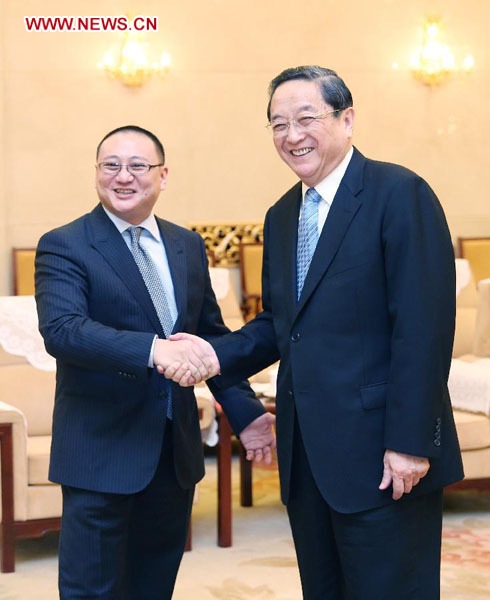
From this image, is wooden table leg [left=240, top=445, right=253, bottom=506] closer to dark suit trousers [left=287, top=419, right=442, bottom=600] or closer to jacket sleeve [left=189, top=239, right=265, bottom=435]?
jacket sleeve [left=189, top=239, right=265, bottom=435]

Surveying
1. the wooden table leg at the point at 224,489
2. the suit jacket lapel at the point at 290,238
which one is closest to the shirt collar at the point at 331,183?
the suit jacket lapel at the point at 290,238

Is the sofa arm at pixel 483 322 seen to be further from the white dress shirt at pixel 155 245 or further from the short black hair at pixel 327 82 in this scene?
the short black hair at pixel 327 82

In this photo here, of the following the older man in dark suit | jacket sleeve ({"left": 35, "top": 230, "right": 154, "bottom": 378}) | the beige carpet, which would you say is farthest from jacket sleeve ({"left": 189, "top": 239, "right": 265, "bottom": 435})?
the beige carpet

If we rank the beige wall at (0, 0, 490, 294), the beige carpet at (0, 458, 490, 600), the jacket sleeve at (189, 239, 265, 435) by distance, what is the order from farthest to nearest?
the beige wall at (0, 0, 490, 294)
the beige carpet at (0, 458, 490, 600)
the jacket sleeve at (189, 239, 265, 435)

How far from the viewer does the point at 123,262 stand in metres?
2.53

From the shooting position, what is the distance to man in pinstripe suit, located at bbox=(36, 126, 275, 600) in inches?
96.9

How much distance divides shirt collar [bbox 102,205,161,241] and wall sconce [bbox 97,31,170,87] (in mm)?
4782

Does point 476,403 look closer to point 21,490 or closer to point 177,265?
point 21,490

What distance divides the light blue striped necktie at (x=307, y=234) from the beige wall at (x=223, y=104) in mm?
5014

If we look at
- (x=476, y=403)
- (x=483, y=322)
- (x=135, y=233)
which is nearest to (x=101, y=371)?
(x=135, y=233)

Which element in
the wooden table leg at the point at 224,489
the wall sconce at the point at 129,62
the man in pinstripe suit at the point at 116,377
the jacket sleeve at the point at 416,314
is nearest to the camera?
the jacket sleeve at the point at 416,314

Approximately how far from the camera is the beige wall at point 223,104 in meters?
7.09

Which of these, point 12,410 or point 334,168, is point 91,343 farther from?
point 12,410

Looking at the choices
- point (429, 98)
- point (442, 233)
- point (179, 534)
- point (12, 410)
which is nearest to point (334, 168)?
point (442, 233)
